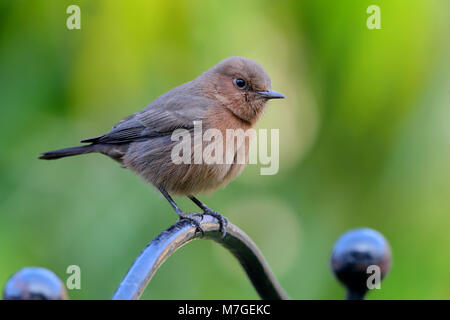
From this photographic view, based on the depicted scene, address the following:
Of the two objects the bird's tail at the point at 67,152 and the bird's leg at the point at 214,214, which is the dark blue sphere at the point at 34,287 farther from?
the bird's tail at the point at 67,152

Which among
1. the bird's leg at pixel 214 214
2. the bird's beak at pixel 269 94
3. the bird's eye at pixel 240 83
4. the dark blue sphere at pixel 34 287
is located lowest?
the bird's leg at pixel 214 214

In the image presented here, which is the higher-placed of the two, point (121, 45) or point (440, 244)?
point (121, 45)

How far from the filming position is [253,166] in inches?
188

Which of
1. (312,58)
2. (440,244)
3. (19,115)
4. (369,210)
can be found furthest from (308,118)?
(19,115)

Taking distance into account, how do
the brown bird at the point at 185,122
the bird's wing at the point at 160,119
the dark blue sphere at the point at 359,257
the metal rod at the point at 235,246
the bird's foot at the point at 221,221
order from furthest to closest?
the bird's wing at the point at 160,119 < the brown bird at the point at 185,122 < the bird's foot at the point at 221,221 < the dark blue sphere at the point at 359,257 < the metal rod at the point at 235,246

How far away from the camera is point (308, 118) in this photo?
478cm

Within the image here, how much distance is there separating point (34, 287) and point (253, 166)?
3.03 metres

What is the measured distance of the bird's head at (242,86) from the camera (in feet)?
14.9

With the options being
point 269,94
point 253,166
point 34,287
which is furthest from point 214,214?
point 34,287

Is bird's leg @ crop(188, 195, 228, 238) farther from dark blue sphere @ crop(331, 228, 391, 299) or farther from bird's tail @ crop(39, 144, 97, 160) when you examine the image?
bird's tail @ crop(39, 144, 97, 160)

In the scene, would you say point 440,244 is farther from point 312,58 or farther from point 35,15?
point 35,15

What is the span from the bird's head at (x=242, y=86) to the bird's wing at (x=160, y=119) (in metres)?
0.16

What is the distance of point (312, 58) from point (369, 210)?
1125mm

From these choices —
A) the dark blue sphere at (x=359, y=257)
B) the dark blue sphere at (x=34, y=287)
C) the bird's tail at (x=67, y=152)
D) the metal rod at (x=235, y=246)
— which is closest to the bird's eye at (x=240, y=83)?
the bird's tail at (x=67, y=152)
